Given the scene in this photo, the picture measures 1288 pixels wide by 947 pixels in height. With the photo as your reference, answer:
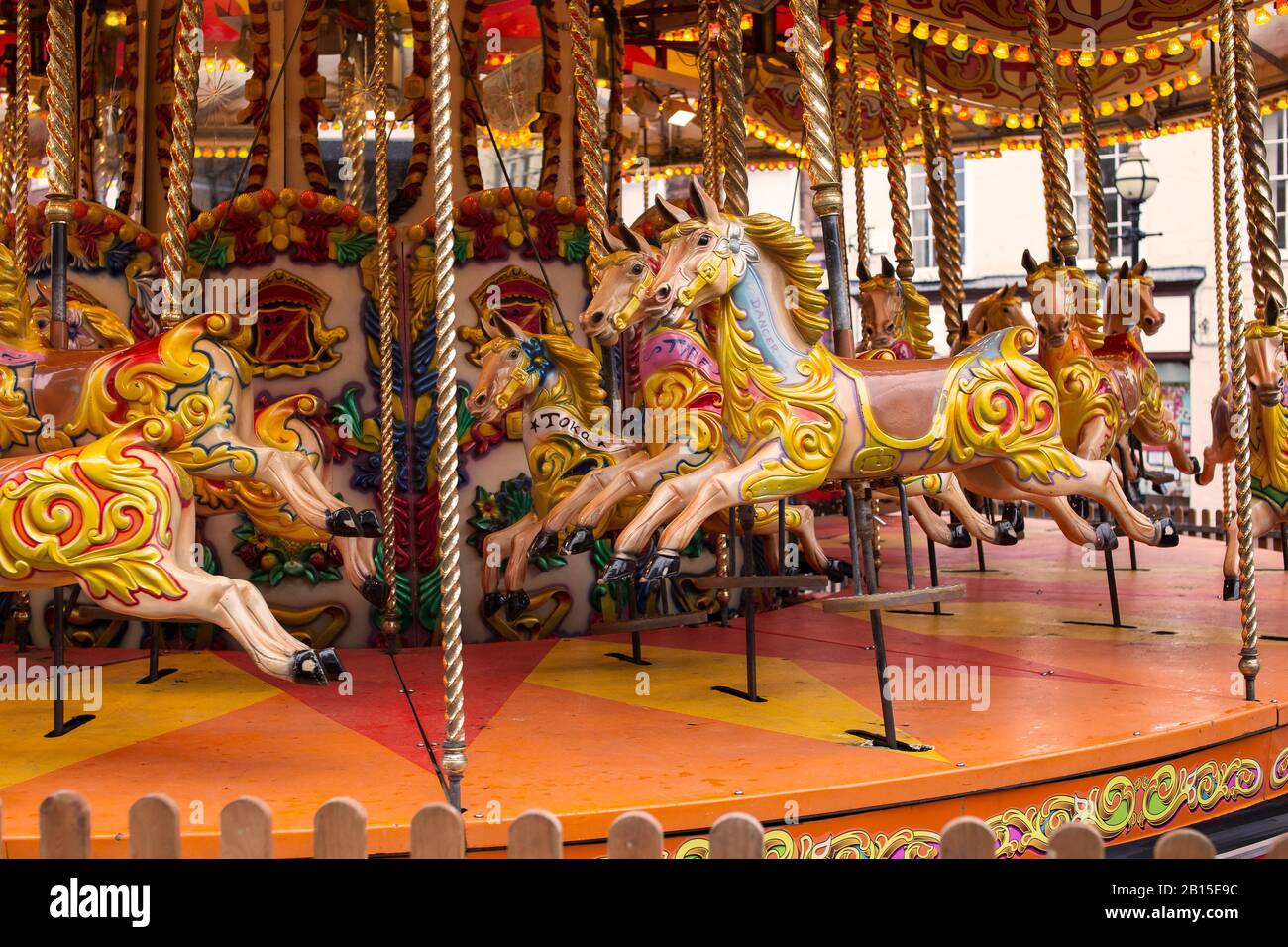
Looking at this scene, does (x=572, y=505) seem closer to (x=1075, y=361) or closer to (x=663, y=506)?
(x=663, y=506)

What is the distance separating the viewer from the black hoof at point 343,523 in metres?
5.23

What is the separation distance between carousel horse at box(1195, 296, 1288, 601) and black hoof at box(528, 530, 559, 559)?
300 centimetres

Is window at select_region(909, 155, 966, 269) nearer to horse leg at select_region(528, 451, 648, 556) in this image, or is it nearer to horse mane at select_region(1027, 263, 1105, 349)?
horse mane at select_region(1027, 263, 1105, 349)

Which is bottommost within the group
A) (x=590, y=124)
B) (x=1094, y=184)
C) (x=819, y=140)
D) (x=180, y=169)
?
(x=819, y=140)

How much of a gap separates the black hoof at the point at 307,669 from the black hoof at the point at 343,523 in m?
1.10

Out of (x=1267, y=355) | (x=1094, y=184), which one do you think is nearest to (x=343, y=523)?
(x=1267, y=355)

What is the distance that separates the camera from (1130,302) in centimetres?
968

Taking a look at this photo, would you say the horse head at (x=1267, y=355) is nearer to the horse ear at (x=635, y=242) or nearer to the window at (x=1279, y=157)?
the horse ear at (x=635, y=242)

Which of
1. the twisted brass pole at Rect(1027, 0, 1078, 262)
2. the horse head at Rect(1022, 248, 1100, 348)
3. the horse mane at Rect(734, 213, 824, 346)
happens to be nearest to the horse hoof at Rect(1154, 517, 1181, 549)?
the horse head at Rect(1022, 248, 1100, 348)

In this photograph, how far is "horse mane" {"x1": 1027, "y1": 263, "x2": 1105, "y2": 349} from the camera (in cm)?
688

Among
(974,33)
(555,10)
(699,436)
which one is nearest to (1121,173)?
(974,33)

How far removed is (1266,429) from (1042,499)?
1.35 meters
